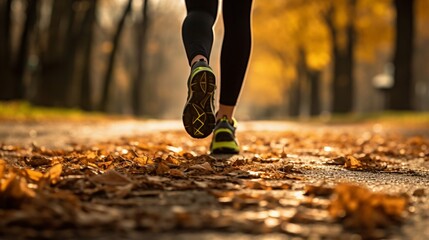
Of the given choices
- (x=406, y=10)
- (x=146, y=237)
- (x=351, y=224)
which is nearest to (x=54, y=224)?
(x=146, y=237)

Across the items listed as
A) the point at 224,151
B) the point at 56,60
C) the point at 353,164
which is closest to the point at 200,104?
the point at 224,151

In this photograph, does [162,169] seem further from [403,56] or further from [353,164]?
[403,56]

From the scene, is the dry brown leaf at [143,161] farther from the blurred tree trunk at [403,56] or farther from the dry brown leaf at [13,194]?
the blurred tree trunk at [403,56]

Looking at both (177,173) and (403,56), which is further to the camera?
(403,56)

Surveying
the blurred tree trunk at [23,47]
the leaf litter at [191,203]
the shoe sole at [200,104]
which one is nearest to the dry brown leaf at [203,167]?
the leaf litter at [191,203]

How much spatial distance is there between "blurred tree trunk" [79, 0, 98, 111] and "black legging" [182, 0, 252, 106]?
1714 cm

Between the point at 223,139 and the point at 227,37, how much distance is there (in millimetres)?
660

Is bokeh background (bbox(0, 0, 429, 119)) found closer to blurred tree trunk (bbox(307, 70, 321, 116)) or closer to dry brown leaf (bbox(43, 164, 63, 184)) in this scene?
blurred tree trunk (bbox(307, 70, 321, 116))

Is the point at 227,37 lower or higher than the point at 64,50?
lower

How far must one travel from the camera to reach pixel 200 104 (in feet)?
10.8

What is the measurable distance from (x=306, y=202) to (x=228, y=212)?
0.95 ft

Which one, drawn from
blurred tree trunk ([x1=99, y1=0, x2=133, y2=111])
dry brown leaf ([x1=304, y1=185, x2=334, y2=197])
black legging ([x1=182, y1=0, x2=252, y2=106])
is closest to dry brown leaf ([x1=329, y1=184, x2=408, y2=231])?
dry brown leaf ([x1=304, y1=185, x2=334, y2=197])

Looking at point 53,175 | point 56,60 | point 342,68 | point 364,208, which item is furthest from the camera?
point 342,68

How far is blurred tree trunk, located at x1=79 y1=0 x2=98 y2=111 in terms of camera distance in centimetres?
2078
